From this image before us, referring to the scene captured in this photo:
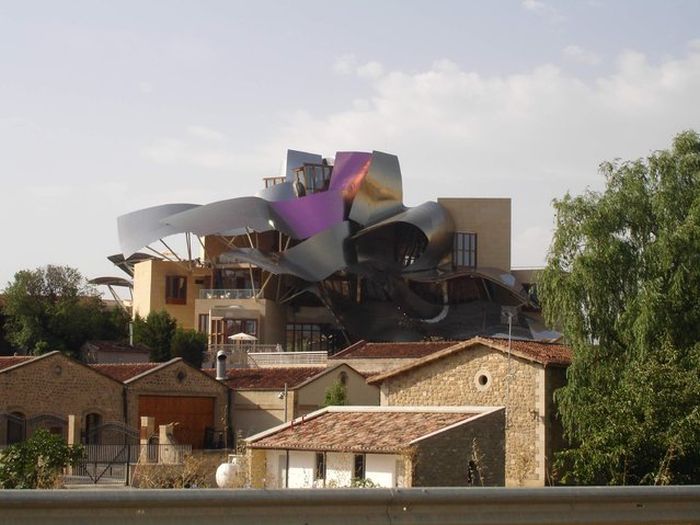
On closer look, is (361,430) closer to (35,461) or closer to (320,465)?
(320,465)

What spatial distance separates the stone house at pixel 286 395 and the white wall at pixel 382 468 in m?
14.1

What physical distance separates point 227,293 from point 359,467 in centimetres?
4930

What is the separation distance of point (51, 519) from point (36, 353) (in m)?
53.5

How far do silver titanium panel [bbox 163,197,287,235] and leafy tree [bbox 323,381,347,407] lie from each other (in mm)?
34540

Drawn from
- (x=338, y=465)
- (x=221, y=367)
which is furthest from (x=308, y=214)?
(x=338, y=465)

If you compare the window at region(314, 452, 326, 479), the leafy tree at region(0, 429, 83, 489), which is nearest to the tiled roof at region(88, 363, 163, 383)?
the leafy tree at region(0, 429, 83, 489)

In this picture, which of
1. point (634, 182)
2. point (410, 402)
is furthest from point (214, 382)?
point (634, 182)

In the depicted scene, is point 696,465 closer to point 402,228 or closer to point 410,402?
point 410,402

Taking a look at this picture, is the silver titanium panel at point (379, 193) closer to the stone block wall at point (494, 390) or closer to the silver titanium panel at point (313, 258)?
the silver titanium panel at point (313, 258)

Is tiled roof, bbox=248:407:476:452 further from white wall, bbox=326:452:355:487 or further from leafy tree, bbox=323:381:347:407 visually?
leafy tree, bbox=323:381:347:407

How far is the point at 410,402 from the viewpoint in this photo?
92.6ft

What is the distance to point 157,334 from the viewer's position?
198 ft

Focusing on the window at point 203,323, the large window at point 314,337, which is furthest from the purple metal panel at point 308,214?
the window at point 203,323

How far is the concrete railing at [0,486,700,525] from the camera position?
453 cm
